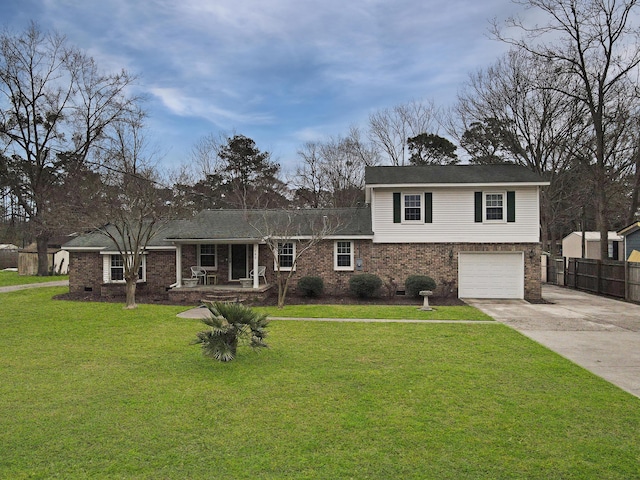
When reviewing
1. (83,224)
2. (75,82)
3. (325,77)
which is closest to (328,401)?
(83,224)

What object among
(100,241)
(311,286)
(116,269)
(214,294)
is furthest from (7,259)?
(311,286)

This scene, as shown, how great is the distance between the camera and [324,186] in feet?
118

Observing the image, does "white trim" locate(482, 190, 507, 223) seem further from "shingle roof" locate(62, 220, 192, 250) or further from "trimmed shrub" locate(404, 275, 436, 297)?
"shingle roof" locate(62, 220, 192, 250)

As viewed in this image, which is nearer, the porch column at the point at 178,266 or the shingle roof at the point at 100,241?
the porch column at the point at 178,266

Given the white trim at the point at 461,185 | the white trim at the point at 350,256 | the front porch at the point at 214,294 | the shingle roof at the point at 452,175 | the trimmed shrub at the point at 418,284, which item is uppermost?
the shingle roof at the point at 452,175

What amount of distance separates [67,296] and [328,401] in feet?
54.5

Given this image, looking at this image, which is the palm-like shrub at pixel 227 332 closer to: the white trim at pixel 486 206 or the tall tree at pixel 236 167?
the white trim at pixel 486 206

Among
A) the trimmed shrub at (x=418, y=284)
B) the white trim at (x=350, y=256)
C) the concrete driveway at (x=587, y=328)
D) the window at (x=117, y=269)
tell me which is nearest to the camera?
the concrete driveway at (x=587, y=328)

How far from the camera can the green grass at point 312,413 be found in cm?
424

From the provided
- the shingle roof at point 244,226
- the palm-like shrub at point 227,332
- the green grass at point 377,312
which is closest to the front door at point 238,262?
the shingle roof at point 244,226

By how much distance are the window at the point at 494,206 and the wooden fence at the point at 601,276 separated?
526cm

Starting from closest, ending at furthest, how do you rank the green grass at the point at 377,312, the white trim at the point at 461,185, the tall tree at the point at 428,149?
the green grass at the point at 377,312 < the white trim at the point at 461,185 < the tall tree at the point at 428,149

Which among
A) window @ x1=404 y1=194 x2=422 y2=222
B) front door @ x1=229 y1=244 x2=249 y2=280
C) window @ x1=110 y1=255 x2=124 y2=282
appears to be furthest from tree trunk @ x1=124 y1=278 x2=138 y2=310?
window @ x1=404 y1=194 x2=422 y2=222

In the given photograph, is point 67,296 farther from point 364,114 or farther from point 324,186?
point 364,114
